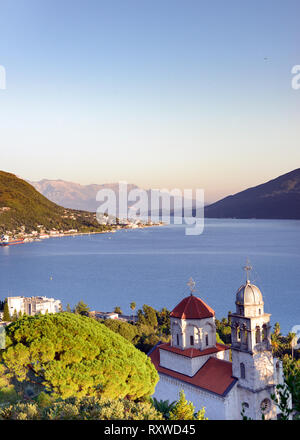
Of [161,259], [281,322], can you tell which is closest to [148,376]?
[281,322]

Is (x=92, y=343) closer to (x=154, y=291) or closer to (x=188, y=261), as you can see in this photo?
(x=154, y=291)

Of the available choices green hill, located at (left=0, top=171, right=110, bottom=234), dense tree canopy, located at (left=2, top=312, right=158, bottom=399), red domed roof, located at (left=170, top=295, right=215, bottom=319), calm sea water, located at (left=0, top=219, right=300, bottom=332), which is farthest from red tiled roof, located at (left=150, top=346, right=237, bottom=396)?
green hill, located at (left=0, top=171, right=110, bottom=234)

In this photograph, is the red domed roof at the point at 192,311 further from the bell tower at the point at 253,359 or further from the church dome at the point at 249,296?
the church dome at the point at 249,296

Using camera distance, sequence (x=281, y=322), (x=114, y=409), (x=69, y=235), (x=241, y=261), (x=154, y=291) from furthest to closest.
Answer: (x=69, y=235)
(x=241, y=261)
(x=154, y=291)
(x=281, y=322)
(x=114, y=409)

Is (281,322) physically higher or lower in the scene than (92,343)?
lower


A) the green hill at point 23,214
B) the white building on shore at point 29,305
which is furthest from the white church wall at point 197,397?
the green hill at point 23,214

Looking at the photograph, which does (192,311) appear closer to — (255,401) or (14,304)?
(255,401)

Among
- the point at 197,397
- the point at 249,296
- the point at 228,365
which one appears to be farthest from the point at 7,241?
the point at 249,296

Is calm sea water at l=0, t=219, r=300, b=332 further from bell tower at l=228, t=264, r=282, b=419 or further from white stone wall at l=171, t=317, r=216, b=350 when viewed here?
bell tower at l=228, t=264, r=282, b=419
